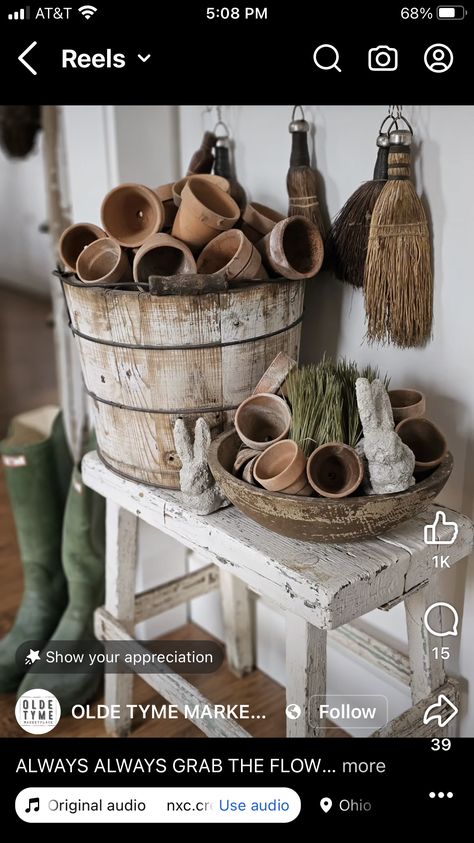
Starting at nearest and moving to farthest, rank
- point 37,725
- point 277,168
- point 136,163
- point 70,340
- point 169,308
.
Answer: point 169,308
point 37,725
point 277,168
point 136,163
point 70,340

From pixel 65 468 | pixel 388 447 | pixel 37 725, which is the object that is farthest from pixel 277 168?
pixel 37 725

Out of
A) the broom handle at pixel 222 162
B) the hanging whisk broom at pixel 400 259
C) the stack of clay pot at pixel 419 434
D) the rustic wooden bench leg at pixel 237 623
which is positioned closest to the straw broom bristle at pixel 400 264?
the hanging whisk broom at pixel 400 259

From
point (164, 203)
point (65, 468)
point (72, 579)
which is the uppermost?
point (164, 203)

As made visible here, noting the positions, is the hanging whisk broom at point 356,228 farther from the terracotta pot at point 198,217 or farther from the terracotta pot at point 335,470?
the terracotta pot at point 335,470

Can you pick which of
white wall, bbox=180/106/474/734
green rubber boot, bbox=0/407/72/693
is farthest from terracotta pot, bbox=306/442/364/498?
green rubber boot, bbox=0/407/72/693

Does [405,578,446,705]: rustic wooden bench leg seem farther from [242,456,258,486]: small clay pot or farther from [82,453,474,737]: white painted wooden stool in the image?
[242,456,258,486]: small clay pot

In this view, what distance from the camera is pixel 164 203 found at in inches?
38.9

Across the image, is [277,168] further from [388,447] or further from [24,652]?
[24,652]

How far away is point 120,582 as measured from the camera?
3.73 feet

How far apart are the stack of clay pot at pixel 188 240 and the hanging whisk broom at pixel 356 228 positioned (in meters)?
0.05
